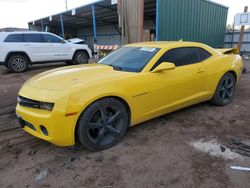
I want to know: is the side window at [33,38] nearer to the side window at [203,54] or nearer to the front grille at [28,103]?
the front grille at [28,103]

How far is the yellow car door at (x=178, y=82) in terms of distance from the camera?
3.46 meters

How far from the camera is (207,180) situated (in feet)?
7.89

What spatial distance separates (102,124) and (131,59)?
4.36 ft

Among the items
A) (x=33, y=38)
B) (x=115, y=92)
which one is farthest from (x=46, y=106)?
(x=33, y=38)

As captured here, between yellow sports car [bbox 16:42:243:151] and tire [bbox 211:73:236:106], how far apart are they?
A: 0.15m

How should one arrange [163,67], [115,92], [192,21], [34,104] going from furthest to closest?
[192,21], [163,67], [115,92], [34,104]

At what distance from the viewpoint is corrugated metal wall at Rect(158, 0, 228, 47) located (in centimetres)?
1040

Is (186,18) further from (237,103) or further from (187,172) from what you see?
(187,172)

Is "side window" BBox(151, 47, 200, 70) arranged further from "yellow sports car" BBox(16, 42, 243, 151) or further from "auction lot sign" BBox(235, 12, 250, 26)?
"auction lot sign" BBox(235, 12, 250, 26)

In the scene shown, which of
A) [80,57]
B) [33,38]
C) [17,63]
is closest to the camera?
[17,63]

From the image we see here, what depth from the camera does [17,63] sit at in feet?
31.3

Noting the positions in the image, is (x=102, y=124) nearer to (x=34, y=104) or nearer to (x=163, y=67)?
(x=34, y=104)

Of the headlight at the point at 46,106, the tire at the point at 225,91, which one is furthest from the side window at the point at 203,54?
the headlight at the point at 46,106

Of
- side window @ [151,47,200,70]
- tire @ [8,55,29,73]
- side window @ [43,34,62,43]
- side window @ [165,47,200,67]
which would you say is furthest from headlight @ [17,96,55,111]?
side window @ [43,34,62,43]
